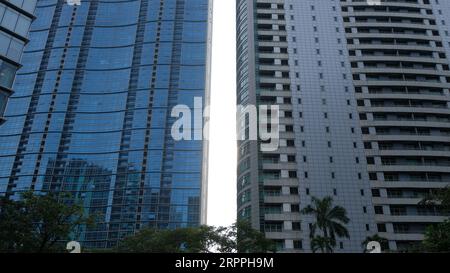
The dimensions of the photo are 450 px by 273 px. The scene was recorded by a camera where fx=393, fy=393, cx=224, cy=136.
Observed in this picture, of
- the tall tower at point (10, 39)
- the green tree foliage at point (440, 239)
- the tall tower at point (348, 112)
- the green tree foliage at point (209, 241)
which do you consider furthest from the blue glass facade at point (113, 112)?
the green tree foliage at point (440, 239)

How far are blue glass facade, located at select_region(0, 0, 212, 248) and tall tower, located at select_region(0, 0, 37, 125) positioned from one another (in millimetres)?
91124

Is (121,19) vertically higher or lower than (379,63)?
higher

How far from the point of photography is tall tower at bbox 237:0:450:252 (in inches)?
2589

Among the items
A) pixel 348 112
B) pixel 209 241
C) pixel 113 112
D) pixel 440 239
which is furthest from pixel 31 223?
pixel 113 112

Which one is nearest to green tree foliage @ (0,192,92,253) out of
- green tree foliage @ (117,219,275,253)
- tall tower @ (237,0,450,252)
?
green tree foliage @ (117,219,275,253)

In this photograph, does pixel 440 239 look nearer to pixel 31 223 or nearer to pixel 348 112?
pixel 31 223

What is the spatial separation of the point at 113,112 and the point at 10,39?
341 ft

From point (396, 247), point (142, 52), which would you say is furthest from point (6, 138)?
point (396, 247)

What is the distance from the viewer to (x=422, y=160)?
2761 inches

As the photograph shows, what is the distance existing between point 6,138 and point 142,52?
59142mm

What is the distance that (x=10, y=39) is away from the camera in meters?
42.2

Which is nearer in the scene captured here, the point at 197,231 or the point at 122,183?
the point at 197,231

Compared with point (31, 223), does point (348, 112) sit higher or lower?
higher
